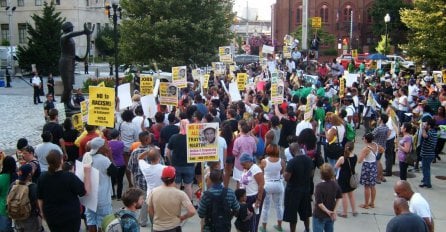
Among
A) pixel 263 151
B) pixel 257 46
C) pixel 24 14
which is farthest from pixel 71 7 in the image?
pixel 263 151

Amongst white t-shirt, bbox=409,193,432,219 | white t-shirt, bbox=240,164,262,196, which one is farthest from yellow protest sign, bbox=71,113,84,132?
white t-shirt, bbox=409,193,432,219

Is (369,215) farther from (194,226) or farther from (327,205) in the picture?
(194,226)

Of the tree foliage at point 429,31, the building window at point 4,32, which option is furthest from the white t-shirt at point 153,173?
the building window at point 4,32

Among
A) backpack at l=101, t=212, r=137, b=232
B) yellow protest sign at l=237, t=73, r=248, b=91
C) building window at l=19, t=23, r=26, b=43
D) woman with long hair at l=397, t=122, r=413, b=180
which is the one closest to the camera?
backpack at l=101, t=212, r=137, b=232

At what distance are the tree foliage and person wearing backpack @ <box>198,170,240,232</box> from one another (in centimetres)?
2310

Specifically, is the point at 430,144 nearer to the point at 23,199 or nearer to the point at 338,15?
the point at 23,199

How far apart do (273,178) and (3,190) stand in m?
4.25

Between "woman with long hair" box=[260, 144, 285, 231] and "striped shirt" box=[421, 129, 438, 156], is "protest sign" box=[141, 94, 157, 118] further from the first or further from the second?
"striped shirt" box=[421, 129, 438, 156]

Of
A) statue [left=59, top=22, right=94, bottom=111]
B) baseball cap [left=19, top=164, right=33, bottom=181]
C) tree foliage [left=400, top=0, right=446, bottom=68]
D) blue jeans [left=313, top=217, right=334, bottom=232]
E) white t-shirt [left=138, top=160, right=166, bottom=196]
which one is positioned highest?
tree foliage [left=400, top=0, right=446, bottom=68]

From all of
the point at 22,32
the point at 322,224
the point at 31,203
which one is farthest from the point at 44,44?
the point at 322,224

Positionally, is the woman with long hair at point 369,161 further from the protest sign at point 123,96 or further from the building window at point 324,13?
the building window at point 324,13

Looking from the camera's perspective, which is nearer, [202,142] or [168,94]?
[202,142]

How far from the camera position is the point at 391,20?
68.9m

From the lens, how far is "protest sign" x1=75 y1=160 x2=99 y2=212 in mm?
7020
